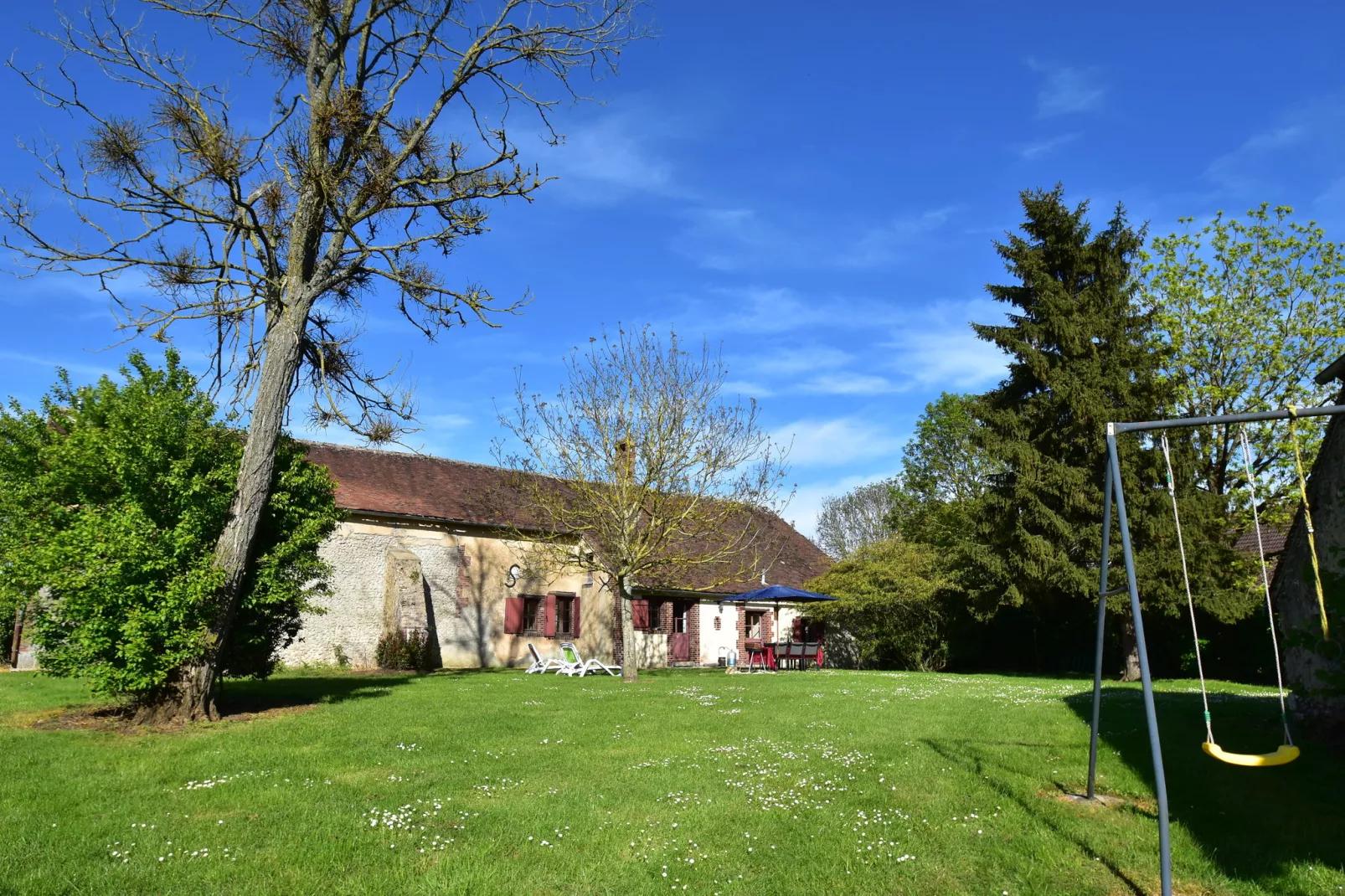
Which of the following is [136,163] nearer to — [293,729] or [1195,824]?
[293,729]

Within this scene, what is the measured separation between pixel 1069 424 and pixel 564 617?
15491mm

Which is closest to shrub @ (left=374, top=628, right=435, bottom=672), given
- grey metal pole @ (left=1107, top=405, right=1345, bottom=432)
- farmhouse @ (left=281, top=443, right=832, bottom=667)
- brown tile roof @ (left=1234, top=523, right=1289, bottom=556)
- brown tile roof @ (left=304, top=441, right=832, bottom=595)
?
farmhouse @ (left=281, top=443, right=832, bottom=667)

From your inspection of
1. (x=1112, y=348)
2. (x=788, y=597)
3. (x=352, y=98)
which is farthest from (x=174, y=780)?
(x=1112, y=348)

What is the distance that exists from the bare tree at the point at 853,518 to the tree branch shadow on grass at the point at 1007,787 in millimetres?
40924

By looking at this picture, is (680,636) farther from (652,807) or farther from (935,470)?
(652,807)

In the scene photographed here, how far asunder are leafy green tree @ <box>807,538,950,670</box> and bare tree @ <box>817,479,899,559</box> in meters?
23.6

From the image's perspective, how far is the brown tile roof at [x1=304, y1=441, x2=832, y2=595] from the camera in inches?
942

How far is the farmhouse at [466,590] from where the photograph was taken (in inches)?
885

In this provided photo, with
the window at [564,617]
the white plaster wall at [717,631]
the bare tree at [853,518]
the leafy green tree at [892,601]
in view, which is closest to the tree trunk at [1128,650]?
the leafy green tree at [892,601]

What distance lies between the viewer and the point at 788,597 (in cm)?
2258

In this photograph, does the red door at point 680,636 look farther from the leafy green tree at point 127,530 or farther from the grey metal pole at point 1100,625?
the grey metal pole at point 1100,625

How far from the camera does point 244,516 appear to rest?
35.8 ft

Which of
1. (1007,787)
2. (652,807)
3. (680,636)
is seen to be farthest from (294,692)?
(680,636)

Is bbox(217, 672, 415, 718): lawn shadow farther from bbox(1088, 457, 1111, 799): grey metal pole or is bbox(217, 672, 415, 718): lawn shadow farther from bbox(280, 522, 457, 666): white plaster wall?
bbox(1088, 457, 1111, 799): grey metal pole
